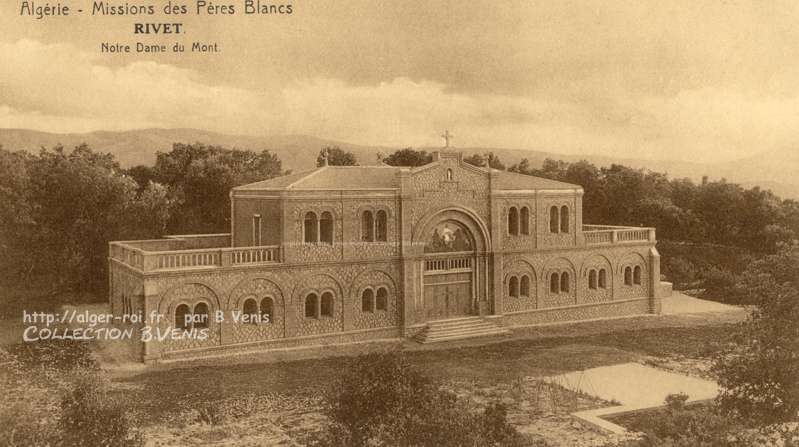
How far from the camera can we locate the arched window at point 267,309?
25250 mm

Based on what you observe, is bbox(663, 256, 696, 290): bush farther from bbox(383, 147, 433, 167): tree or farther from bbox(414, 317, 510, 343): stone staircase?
bbox(383, 147, 433, 167): tree

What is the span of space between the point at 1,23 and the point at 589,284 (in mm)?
24940

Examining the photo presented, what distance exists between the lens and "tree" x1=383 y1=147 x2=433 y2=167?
53.7m

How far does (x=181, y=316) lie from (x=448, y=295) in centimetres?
1061

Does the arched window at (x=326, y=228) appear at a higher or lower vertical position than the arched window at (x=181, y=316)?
higher

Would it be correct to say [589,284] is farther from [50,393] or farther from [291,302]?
[50,393]

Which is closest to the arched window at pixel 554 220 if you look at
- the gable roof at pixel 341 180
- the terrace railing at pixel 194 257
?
the gable roof at pixel 341 180

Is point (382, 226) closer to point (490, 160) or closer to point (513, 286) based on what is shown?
point (513, 286)

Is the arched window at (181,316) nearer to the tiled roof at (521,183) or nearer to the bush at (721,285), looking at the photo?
the tiled roof at (521,183)

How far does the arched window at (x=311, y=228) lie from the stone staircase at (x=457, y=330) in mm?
5585

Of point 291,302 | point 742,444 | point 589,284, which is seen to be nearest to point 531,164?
point 589,284

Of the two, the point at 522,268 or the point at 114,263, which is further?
the point at 522,268

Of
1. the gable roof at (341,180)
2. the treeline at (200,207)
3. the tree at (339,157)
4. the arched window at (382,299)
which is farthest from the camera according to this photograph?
the tree at (339,157)

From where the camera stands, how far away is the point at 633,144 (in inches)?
1196
